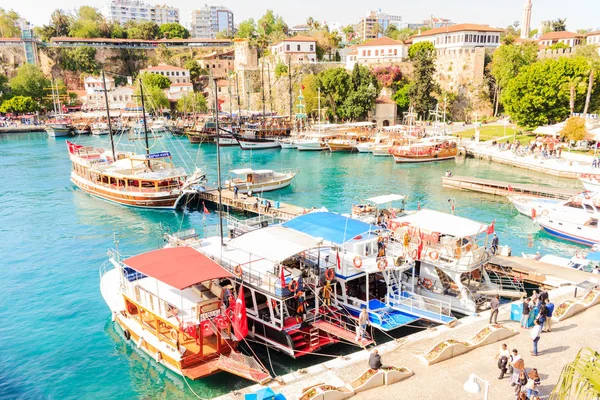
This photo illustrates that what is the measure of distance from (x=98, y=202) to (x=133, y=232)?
10424 millimetres

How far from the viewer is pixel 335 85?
79.7 metres

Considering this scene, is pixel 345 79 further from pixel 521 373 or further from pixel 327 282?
pixel 521 373

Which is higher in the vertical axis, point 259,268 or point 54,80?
point 54,80

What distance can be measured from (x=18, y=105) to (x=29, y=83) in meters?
6.52

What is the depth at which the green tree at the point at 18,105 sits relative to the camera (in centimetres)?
10156

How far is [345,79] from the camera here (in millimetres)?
79438

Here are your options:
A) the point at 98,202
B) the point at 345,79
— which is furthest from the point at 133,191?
the point at 345,79

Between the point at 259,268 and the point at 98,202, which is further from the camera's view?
the point at 98,202

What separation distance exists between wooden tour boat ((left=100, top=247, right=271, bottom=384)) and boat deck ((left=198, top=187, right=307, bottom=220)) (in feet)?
47.5

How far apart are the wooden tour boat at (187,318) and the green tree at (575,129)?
4605cm

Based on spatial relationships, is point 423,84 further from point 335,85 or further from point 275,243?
point 275,243

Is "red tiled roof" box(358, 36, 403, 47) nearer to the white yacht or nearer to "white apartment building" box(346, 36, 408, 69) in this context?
"white apartment building" box(346, 36, 408, 69)

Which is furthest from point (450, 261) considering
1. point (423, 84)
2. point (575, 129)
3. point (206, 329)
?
point (423, 84)

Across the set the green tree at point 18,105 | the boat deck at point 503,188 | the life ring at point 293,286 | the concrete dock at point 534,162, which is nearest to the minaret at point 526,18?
the concrete dock at point 534,162
